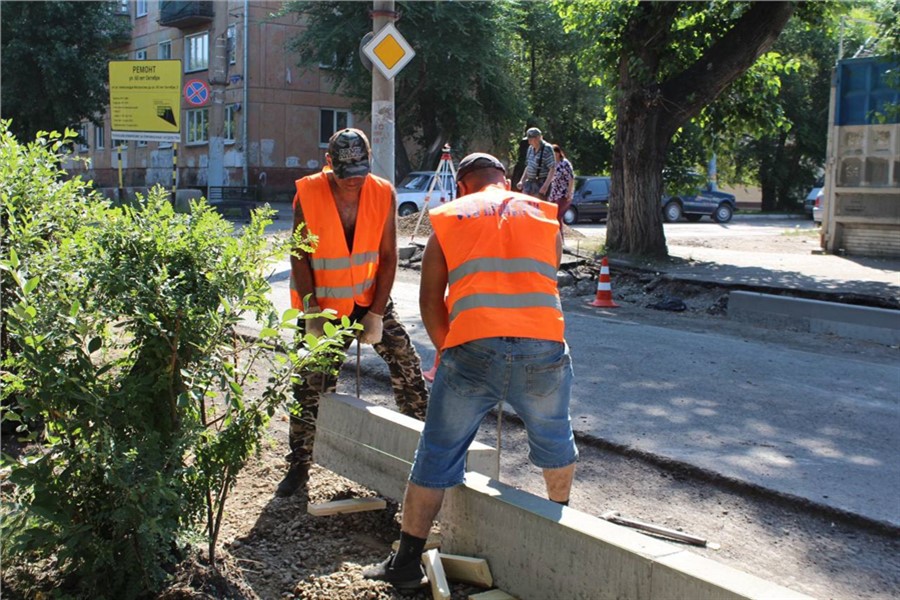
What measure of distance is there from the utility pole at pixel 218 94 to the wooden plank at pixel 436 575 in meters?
35.2

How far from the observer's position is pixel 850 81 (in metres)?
15.6

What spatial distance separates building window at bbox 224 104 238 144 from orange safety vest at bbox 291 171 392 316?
109 ft

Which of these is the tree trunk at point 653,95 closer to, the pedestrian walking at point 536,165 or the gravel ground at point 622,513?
the pedestrian walking at point 536,165

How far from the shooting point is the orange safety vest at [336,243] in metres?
4.70

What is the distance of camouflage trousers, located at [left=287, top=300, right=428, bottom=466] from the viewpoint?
4.81 meters

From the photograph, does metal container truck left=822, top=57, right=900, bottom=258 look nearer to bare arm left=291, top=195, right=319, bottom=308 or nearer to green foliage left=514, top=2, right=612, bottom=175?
bare arm left=291, top=195, right=319, bottom=308

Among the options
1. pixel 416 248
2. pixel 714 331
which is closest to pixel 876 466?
pixel 714 331

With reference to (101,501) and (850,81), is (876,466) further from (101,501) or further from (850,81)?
(850,81)

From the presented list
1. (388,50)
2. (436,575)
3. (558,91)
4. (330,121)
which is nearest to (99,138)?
(330,121)

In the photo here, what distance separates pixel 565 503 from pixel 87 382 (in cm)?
191

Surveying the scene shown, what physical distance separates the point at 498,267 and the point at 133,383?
1340mm

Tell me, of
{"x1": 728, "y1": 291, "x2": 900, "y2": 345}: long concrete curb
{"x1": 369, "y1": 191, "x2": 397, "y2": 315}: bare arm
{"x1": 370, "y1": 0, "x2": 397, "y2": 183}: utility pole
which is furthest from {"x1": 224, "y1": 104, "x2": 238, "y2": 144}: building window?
{"x1": 369, "y1": 191, "x2": 397, "y2": 315}: bare arm

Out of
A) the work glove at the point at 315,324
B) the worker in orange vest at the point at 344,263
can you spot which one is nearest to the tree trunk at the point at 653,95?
the worker in orange vest at the point at 344,263

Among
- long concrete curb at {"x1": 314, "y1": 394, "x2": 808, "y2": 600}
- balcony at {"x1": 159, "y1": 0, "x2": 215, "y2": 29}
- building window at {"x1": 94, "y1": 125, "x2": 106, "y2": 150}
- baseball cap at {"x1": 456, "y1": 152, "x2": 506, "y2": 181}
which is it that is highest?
balcony at {"x1": 159, "y1": 0, "x2": 215, "y2": 29}
